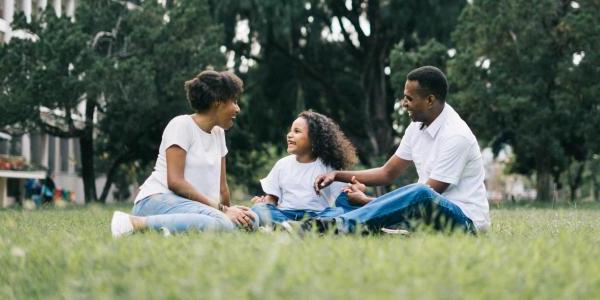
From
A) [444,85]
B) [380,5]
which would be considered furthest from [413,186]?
[380,5]

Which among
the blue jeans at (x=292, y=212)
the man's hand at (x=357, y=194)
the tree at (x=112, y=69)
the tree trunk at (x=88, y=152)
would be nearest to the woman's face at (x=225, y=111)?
the blue jeans at (x=292, y=212)

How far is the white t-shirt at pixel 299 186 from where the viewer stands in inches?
354

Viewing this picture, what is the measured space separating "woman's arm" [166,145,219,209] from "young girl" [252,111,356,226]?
0.94 m

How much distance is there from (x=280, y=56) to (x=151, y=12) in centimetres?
582

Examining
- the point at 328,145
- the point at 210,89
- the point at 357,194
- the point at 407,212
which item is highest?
the point at 210,89

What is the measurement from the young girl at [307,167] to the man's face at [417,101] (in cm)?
114

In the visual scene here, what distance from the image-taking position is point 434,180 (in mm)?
7836

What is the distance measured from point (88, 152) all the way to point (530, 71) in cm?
1545

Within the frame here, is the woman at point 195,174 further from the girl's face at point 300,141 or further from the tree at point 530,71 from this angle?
the tree at point 530,71

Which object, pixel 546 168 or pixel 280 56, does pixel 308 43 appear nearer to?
pixel 280 56

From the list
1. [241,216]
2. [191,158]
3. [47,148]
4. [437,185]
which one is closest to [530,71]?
[437,185]

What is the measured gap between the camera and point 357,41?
1487 inches

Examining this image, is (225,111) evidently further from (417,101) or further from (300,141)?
(417,101)

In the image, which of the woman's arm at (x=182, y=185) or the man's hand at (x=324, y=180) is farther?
the man's hand at (x=324, y=180)
